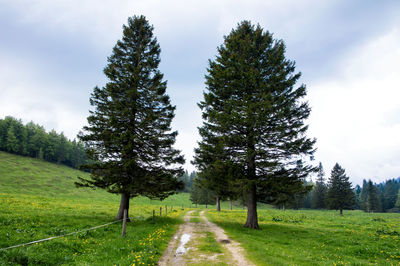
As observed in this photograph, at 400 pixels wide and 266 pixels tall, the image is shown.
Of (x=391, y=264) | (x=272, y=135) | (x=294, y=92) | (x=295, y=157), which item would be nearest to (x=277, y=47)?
(x=294, y=92)

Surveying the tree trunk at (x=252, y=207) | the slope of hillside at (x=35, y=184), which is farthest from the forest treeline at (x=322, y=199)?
the slope of hillside at (x=35, y=184)

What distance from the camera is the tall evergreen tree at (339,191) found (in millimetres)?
53438

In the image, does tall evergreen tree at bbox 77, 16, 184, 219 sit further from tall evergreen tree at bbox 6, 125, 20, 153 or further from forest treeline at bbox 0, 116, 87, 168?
tall evergreen tree at bbox 6, 125, 20, 153

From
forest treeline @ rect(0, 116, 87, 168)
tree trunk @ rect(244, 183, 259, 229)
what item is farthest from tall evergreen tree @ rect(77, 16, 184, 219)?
forest treeline @ rect(0, 116, 87, 168)

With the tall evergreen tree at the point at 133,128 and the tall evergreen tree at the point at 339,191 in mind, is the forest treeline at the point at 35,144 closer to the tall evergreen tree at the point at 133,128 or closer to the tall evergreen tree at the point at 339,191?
the tall evergreen tree at the point at 133,128

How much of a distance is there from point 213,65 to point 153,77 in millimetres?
5786

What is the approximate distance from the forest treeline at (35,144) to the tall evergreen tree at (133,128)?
82.2 m

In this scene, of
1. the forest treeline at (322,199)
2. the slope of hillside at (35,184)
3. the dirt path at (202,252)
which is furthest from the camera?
the forest treeline at (322,199)

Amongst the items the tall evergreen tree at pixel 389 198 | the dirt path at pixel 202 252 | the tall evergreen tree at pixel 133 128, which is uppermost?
the tall evergreen tree at pixel 133 128

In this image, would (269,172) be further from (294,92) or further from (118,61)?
(118,61)

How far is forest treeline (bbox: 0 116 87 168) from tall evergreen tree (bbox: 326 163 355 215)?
304 feet

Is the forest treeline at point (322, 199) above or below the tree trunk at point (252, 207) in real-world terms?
below

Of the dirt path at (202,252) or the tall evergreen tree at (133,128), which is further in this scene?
the tall evergreen tree at (133,128)

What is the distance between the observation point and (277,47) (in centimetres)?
1817
